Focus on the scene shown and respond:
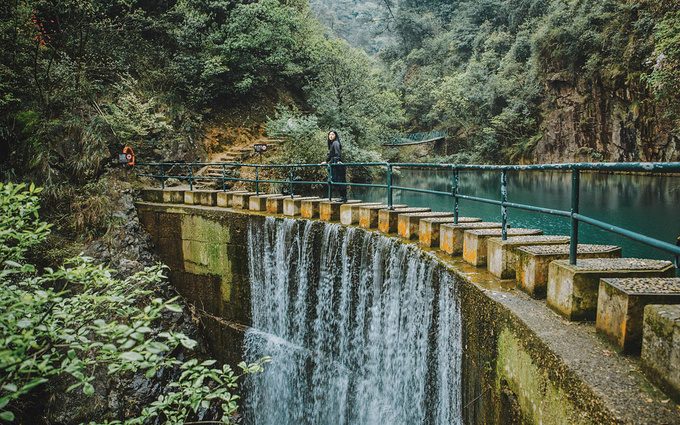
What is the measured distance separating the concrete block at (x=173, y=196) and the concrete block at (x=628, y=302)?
29.0 feet

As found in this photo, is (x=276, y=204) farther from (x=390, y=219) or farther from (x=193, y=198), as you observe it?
(x=390, y=219)

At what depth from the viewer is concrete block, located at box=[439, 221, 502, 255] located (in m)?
4.03

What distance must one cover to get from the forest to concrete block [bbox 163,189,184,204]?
0.84m

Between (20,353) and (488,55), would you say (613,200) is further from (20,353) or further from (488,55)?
(488,55)

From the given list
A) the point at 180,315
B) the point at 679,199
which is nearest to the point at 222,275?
the point at 180,315

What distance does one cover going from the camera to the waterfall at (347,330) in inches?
157

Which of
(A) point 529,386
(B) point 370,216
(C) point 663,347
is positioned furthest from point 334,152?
(C) point 663,347

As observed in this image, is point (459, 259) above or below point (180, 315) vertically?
above

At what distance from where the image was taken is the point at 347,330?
19.0 feet

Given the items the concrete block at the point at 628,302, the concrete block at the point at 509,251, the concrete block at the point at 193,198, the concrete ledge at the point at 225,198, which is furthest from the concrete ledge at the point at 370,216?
the concrete block at the point at 193,198

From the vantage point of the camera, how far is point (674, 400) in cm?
162

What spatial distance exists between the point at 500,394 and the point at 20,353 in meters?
3.02

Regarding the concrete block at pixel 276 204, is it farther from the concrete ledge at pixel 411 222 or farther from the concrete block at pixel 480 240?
the concrete block at pixel 480 240

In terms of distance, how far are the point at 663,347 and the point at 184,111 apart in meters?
15.1
